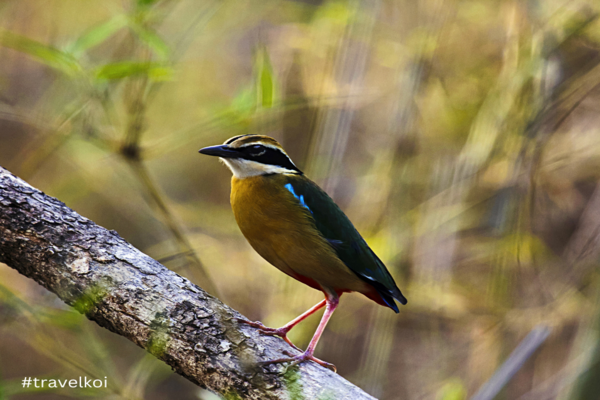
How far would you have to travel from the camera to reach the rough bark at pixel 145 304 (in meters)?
2.44

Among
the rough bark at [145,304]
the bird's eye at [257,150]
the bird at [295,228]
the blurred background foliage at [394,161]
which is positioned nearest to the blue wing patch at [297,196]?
the bird at [295,228]

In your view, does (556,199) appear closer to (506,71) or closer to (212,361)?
(506,71)

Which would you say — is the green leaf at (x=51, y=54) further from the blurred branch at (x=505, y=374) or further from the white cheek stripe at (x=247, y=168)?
the blurred branch at (x=505, y=374)

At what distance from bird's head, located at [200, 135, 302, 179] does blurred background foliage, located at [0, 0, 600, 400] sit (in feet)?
0.35

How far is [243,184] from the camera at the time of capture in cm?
338

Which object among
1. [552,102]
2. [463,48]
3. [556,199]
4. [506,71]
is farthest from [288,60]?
[556,199]

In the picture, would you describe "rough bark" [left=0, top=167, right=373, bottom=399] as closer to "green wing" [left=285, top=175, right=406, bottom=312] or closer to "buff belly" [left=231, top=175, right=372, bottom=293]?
"buff belly" [left=231, top=175, right=372, bottom=293]

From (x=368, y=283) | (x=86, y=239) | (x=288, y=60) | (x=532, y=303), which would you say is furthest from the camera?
(x=288, y=60)

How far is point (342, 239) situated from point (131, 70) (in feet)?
5.46

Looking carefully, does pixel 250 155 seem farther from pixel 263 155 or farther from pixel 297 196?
pixel 297 196

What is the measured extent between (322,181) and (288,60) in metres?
2.05

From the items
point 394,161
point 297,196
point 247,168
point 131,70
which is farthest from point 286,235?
point 394,161

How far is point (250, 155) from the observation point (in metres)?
3.43

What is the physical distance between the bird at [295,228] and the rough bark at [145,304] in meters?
0.56
